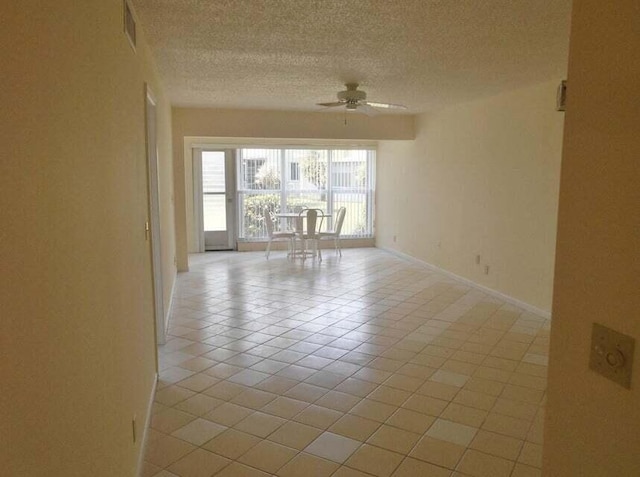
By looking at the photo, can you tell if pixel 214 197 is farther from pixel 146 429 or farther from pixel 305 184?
pixel 146 429

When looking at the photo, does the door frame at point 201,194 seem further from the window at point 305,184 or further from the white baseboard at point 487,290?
the white baseboard at point 487,290

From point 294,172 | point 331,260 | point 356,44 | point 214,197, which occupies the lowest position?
point 331,260

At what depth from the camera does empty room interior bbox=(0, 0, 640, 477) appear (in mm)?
999

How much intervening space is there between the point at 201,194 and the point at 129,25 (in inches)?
249

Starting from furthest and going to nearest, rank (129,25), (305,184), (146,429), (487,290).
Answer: (305,184), (487,290), (146,429), (129,25)

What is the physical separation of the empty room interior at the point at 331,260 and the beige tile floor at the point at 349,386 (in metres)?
0.02

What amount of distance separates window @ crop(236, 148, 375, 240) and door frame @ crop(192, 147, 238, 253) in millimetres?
123

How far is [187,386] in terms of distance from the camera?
3.23 m

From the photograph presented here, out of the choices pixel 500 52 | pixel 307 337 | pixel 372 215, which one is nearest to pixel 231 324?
pixel 307 337

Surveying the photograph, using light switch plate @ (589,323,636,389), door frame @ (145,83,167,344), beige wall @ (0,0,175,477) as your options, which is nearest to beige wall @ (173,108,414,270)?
door frame @ (145,83,167,344)

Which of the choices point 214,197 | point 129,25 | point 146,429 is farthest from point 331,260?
point 129,25

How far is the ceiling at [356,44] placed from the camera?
263 cm

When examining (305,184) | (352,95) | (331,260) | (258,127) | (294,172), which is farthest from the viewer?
(305,184)

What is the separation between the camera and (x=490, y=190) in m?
5.59
